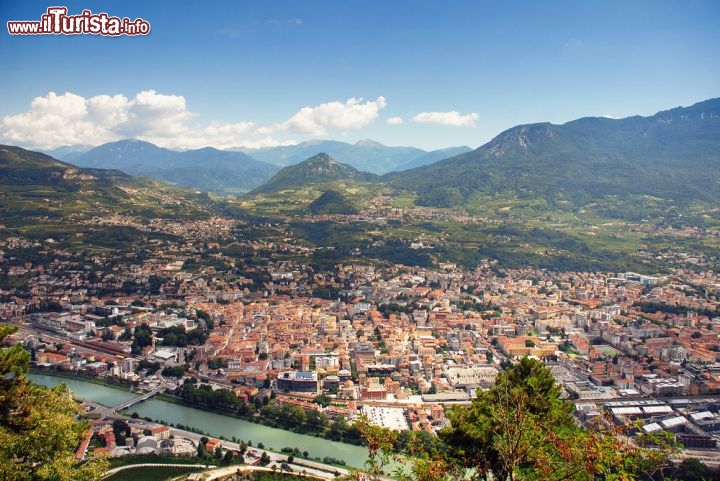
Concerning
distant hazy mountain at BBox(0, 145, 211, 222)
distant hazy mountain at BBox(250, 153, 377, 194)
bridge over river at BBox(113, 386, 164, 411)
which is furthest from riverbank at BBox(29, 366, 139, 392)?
distant hazy mountain at BBox(250, 153, 377, 194)

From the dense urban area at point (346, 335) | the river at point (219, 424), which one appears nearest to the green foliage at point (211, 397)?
the dense urban area at point (346, 335)

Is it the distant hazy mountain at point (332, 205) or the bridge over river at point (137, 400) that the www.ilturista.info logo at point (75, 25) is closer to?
the bridge over river at point (137, 400)

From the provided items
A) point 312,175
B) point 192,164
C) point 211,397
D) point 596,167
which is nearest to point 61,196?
point 211,397

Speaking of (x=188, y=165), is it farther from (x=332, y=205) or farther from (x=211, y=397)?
(x=211, y=397)

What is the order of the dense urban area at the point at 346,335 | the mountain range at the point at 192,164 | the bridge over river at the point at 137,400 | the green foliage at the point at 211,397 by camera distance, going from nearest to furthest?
the dense urban area at the point at 346,335, the bridge over river at the point at 137,400, the green foliage at the point at 211,397, the mountain range at the point at 192,164

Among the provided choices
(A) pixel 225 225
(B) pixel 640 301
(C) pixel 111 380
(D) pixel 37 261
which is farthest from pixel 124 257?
(B) pixel 640 301

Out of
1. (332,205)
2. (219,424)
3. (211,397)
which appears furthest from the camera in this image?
(332,205)

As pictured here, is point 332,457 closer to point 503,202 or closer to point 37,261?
point 37,261

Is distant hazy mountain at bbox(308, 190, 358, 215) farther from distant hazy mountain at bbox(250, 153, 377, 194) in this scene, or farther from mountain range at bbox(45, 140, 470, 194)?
mountain range at bbox(45, 140, 470, 194)
